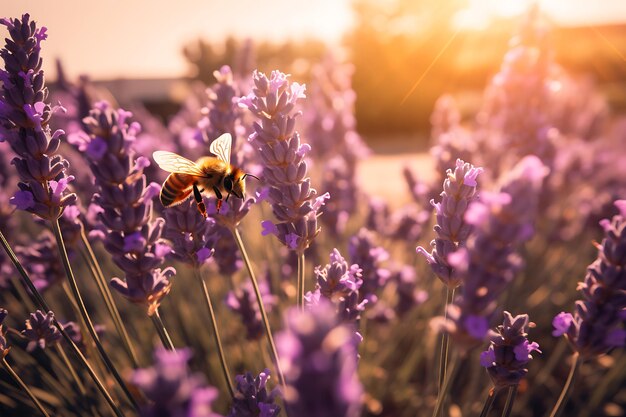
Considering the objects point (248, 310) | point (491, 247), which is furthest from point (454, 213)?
point (248, 310)

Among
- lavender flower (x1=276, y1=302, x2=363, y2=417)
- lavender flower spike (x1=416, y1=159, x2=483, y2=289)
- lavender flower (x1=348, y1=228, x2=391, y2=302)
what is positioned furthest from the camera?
lavender flower (x1=348, y1=228, x2=391, y2=302)

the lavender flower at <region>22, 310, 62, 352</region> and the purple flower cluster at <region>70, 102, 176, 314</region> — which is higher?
the purple flower cluster at <region>70, 102, 176, 314</region>

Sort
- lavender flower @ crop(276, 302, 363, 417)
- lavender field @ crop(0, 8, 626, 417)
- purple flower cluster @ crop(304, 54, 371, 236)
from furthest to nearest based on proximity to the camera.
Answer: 1. purple flower cluster @ crop(304, 54, 371, 236)
2. lavender field @ crop(0, 8, 626, 417)
3. lavender flower @ crop(276, 302, 363, 417)

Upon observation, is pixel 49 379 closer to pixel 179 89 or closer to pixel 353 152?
pixel 353 152

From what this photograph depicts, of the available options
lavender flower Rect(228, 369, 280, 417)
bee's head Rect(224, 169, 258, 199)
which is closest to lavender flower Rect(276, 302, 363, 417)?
lavender flower Rect(228, 369, 280, 417)

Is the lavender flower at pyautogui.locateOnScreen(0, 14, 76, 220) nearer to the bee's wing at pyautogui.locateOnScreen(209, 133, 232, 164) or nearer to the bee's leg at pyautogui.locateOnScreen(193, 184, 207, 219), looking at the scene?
the bee's leg at pyautogui.locateOnScreen(193, 184, 207, 219)

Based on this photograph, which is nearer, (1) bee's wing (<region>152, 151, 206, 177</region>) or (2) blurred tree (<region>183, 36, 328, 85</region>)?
(1) bee's wing (<region>152, 151, 206, 177</region>)

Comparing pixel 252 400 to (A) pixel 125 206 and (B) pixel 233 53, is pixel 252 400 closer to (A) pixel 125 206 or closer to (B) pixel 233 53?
(A) pixel 125 206
